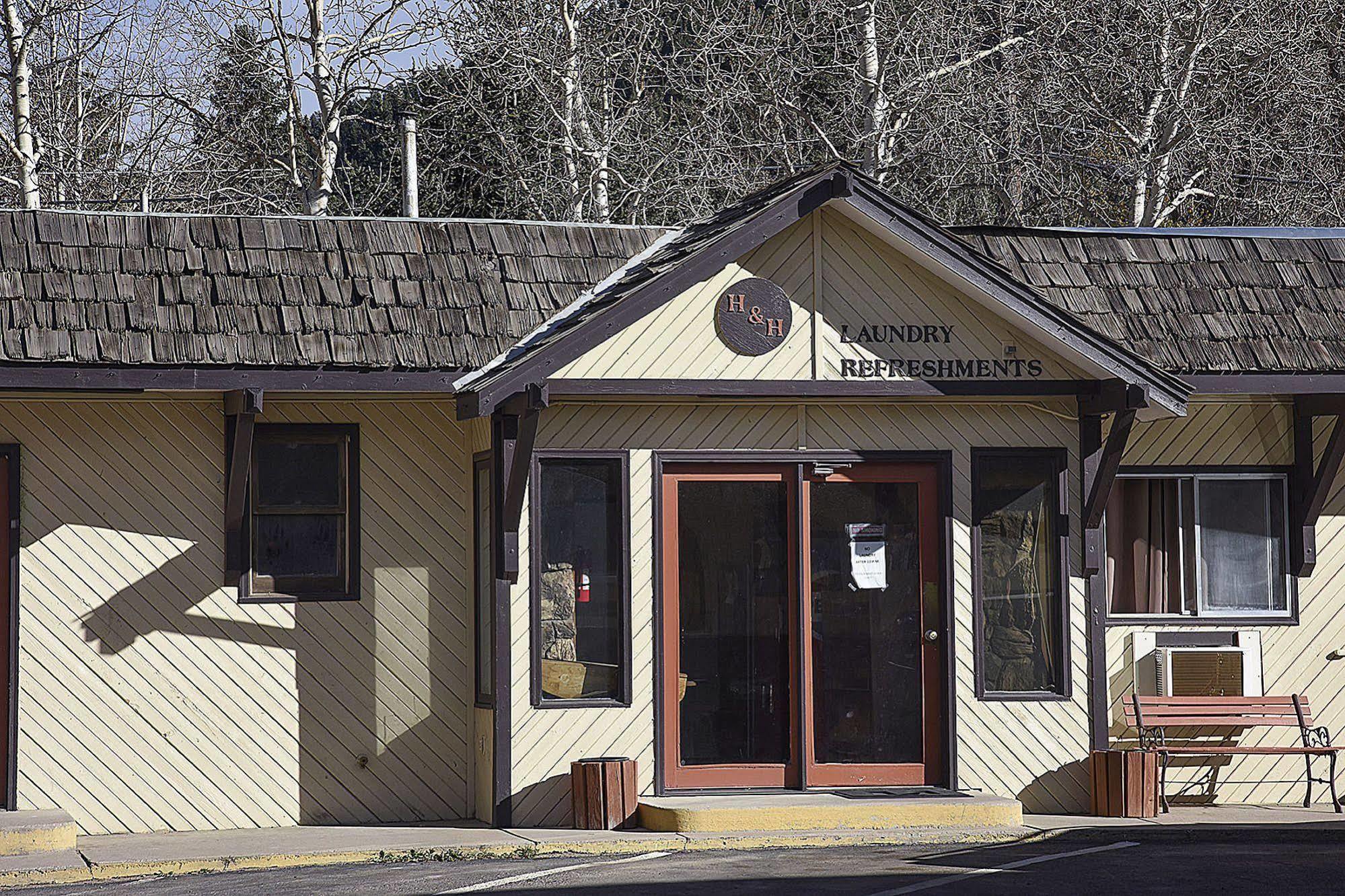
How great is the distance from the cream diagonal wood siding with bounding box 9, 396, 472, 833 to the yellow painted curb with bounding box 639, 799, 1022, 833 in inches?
75.0

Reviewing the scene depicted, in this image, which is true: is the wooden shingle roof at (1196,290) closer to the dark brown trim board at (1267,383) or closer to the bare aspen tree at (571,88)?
the dark brown trim board at (1267,383)

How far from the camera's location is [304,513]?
12.1m

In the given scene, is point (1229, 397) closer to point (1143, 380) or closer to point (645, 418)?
point (1143, 380)

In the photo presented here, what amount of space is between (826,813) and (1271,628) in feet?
13.9

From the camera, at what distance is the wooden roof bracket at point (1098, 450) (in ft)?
39.0

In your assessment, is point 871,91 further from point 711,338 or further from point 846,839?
point 846,839

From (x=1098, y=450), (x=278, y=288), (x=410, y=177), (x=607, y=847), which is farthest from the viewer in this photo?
(x=410, y=177)

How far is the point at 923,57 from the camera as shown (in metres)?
22.9

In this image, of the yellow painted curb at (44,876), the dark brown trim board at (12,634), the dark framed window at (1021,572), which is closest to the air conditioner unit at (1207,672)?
the dark framed window at (1021,572)

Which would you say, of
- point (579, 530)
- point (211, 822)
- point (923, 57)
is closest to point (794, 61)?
point (923, 57)

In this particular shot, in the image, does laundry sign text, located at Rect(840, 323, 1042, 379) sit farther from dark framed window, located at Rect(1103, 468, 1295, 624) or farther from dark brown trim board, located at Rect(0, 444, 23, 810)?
dark brown trim board, located at Rect(0, 444, 23, 810)

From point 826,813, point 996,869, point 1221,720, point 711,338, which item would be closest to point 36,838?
point 826,813

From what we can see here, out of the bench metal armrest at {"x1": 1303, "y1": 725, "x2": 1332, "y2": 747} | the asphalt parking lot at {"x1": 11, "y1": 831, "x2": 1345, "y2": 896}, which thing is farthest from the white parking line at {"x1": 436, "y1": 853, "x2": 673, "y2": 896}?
the bench metal armrest at {"x1": 1303, "y1": 725, "x2": 1332, "y2": 747}

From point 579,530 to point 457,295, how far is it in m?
1.93
